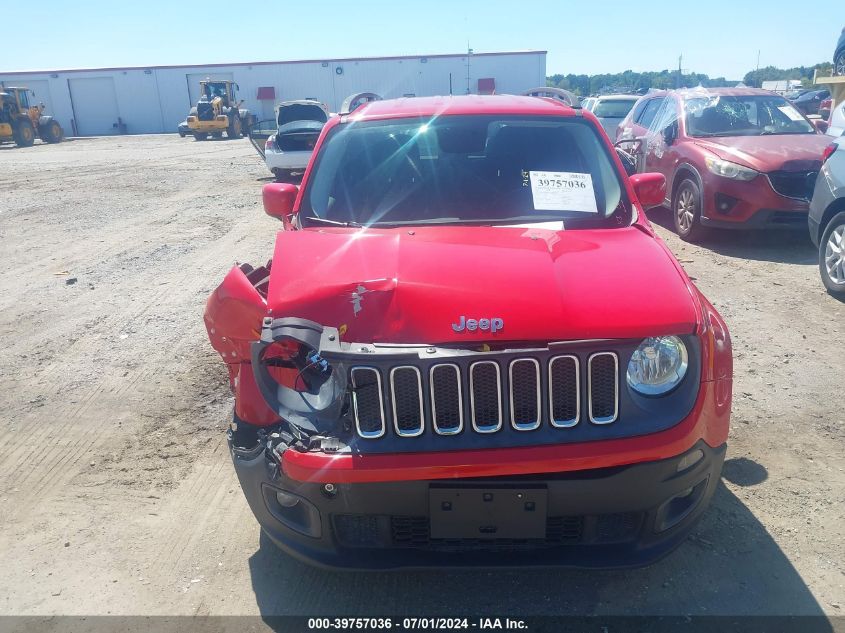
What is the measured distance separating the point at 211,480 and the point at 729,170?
657 cm

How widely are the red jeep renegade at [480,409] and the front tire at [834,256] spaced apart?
13.3 ft

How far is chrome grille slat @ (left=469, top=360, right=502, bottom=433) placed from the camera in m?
2.22

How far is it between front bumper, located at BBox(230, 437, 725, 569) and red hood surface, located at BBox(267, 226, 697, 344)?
18.4 inches

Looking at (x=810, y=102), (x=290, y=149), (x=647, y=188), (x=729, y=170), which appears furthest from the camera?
(x=810, y=102)

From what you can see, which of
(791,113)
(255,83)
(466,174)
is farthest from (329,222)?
(255,83)

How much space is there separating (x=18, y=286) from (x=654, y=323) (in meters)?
7.01

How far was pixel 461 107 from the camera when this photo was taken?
388 cm

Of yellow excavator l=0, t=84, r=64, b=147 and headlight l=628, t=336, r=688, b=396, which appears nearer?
headlight l=628, t=336, r=688, b=396

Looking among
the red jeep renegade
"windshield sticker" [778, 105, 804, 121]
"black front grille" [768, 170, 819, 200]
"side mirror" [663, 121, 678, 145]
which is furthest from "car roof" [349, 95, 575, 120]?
"windshield sticker" [778, 105, 804, 121]

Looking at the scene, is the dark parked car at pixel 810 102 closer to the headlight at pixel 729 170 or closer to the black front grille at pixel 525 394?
the headlight at pixel 729 170

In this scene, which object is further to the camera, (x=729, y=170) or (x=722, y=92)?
(x=722, y=92)

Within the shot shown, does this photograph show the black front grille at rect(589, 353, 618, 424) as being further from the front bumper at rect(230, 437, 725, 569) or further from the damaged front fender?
the damaged front fender

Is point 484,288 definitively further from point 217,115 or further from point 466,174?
point 217,115

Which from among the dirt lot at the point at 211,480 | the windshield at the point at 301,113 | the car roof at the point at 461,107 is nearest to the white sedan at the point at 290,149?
the windshield at the point at 301,113
